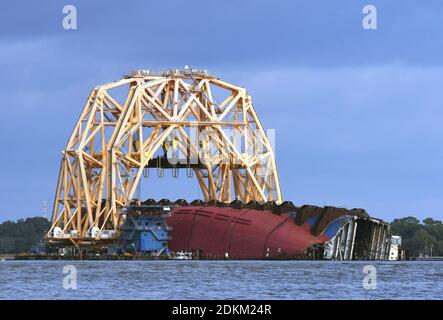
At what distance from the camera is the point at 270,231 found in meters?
177

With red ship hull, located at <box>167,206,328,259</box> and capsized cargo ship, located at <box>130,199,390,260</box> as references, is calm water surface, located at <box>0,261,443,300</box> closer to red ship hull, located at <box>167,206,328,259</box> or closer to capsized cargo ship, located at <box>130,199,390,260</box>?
red ship hull, located at <box>167,206,328,259</box>

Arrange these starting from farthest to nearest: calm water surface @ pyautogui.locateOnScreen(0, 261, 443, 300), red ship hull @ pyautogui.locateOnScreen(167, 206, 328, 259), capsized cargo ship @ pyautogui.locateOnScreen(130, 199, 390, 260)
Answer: capsized cargo ship @ pyautogui.locateOnScreen(130, 199, 390, 260), red ship hull @ pyautogui.locateOnScreen(167, 206, 328, 259), calm water surface @ pyautogui.locateOnScreen(0, 261, 443, 300)

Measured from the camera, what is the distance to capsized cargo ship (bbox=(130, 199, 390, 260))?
17675 cm

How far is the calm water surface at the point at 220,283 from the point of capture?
95.7 meters

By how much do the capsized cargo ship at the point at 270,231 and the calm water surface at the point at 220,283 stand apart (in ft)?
89.8

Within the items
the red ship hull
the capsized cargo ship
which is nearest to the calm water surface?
the red ship hull

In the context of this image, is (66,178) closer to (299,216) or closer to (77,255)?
(77,255)

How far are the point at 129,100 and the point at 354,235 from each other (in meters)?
37.7

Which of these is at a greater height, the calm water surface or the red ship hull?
the red ship hull

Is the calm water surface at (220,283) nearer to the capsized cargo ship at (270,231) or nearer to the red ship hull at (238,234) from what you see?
the red ship hull at (238,234)

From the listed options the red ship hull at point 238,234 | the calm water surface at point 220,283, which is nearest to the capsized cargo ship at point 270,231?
the red ship hull at point 238,234

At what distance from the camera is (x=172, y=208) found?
611 ft
